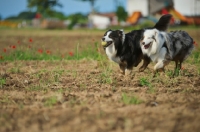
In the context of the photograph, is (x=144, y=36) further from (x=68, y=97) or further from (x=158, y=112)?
(x=158, y=112)

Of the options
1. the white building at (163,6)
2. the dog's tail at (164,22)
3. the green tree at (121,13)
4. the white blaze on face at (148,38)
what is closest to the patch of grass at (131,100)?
the white blaze on face at (148,38)

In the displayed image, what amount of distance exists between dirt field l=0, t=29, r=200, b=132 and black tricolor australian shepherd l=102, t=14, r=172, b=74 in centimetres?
37

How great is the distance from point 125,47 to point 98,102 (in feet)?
10.5

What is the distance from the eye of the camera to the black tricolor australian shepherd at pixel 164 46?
310 inches

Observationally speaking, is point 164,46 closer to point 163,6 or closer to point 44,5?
point 163,6

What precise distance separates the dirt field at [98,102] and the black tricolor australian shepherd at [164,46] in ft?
1.34

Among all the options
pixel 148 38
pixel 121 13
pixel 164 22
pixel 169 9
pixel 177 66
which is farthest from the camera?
pixel 121 13

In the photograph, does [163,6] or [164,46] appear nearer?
[164,46]

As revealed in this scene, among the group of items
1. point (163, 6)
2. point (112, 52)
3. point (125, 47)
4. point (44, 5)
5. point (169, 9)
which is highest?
point (44, 5)

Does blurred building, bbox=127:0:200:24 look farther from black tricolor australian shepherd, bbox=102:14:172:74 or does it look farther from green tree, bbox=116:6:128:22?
black tricolor australian shepherd, bbox=102:14:172:74

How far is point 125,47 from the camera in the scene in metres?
8.50

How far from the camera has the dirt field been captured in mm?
4297

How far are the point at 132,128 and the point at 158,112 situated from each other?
792 millimetres

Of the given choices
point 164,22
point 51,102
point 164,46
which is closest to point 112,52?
point 164,46
